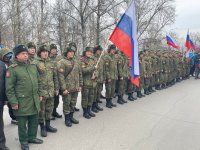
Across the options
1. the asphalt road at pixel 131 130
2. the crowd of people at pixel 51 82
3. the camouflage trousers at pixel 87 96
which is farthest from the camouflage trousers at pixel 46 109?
the camouflage trousers at pixel 87 96

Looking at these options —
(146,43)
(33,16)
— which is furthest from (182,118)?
(146,43)

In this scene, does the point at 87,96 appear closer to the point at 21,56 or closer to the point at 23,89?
the point at 23,89

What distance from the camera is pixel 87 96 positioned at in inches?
262

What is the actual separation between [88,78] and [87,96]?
48cm

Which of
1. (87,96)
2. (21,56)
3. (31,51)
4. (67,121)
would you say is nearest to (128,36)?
(87,96)

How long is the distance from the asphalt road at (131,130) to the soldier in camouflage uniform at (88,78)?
44 cm

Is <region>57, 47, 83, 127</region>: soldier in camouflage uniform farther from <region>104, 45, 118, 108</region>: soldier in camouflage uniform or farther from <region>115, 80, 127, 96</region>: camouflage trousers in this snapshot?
<region>115, 80, 127, 96</region>: camouflage trousers

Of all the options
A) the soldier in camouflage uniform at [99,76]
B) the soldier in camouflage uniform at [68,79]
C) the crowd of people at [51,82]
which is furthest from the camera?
the soldier in camouflage uniform at [99,76]

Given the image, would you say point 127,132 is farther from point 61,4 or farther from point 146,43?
point 146,43

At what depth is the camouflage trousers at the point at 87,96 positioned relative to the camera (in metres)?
6.59

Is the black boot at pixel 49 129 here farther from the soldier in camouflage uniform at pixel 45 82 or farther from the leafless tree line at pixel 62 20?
the leafless tree line at pixel 62 20

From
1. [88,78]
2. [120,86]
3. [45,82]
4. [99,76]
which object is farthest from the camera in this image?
[120,86]

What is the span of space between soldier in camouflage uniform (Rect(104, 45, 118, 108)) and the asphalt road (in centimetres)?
51

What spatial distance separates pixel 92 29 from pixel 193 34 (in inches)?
1961
